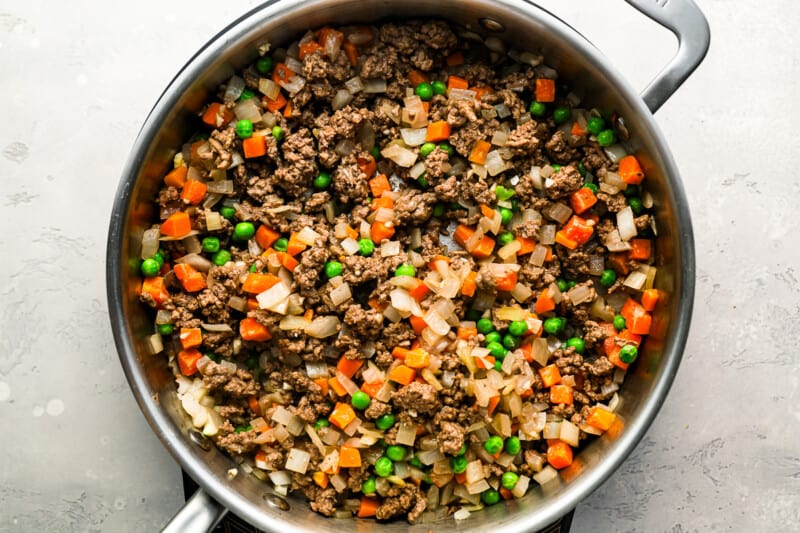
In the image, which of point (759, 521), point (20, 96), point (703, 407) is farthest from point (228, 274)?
point (759, 521)

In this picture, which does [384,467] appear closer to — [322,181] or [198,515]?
[198,515]

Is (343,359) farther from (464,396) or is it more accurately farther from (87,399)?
(87,399)

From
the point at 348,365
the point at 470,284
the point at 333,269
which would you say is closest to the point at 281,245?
the point at 333,269

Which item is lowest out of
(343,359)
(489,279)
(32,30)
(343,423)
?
(343,423)

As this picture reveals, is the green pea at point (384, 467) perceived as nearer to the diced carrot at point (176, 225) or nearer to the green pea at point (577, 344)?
the green pea at point (577, 344)

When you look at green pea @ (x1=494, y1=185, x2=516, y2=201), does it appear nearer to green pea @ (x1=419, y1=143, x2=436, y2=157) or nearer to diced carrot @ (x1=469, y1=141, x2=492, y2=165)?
diced carrot @ (x1=469, y1=141, x2=492, y2=165)

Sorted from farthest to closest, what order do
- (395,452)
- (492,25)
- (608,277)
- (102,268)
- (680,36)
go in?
(102,268), (608,277), (395,452), (492,25), (680,36)
